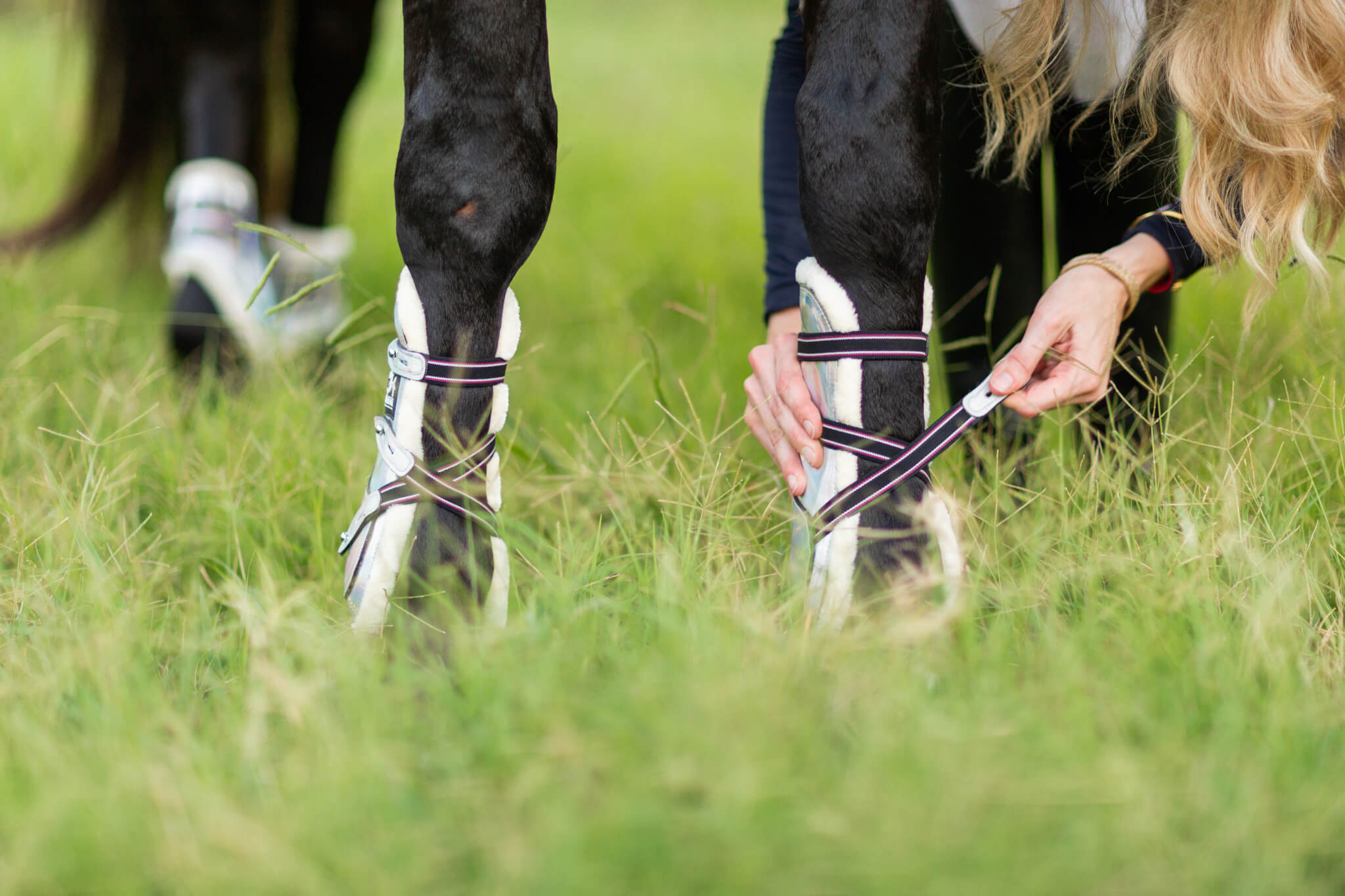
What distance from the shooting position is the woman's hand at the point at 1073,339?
84 cm

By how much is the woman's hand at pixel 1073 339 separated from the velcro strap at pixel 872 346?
10 centimetres

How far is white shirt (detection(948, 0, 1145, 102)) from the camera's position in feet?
3.25

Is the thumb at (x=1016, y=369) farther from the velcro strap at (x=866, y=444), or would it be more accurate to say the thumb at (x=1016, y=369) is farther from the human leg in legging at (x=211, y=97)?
the human leg in legging at (x=211, y=97)

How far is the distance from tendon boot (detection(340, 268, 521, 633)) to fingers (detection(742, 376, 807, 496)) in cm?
24

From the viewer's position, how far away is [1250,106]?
909mm

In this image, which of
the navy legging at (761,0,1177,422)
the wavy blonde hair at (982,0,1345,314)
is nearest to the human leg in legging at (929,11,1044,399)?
the navy legging at (761,0,1177,422)

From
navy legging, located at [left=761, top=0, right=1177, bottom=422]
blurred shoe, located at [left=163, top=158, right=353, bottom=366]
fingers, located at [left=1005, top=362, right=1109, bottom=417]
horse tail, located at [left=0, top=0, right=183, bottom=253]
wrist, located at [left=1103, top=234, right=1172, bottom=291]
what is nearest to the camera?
fingers, located at [left=1005, top=362, right=1109, bottom=417]

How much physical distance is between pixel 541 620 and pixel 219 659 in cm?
29

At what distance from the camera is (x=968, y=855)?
494mm

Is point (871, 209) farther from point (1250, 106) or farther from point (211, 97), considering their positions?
point (211, 97)

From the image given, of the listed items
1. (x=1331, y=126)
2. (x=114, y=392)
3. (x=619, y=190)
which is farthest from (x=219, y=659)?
(x=619, y=190)

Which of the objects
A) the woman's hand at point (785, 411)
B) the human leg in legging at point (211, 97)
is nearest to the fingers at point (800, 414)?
the woman's hand at point (785, 411)

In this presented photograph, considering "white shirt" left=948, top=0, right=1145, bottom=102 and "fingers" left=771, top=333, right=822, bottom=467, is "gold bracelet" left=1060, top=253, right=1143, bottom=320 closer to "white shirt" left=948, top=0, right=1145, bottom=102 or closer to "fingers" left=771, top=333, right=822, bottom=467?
"white shirt" left=948, top=0, right=1145, bottom=102

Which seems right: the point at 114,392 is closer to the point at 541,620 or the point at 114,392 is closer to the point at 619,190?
the point at 541,620
